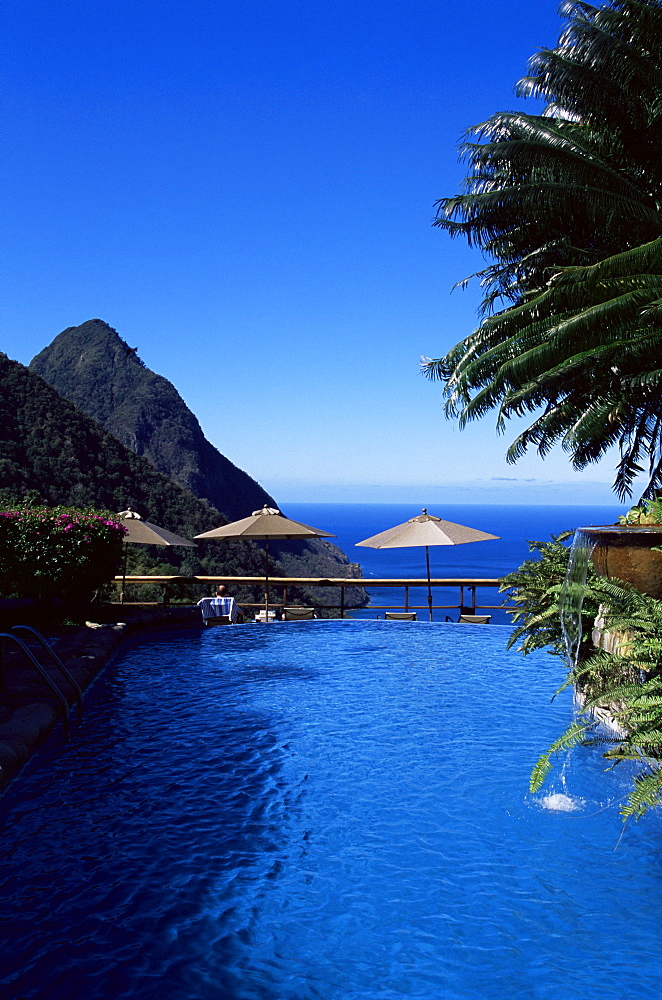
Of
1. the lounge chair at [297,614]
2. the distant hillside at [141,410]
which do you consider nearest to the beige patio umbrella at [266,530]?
the lounge chair at [297,614]

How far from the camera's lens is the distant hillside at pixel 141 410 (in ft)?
289

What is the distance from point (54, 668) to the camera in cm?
955

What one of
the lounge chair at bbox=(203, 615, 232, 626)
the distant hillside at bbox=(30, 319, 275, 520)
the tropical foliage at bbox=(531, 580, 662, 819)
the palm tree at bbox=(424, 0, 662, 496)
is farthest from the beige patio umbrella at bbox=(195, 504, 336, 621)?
the distant hillside at bbox=(30, 319, 275, 520)

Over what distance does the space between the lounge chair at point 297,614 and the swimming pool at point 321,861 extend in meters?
7.36

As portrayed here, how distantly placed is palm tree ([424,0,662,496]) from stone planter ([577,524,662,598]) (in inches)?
160

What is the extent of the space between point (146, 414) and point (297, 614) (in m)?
76.4

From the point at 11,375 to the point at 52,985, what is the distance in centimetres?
5333

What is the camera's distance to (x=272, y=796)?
6.36m

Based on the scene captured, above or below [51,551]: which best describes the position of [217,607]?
below

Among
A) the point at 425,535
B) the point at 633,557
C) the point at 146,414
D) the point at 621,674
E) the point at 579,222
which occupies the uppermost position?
the point at 146,414

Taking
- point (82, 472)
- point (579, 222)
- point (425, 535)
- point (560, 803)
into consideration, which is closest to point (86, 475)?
point (82, 472)

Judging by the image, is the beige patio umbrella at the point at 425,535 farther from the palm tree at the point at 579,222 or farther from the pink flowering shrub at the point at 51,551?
the pink flowering shrub at the point at 51,551

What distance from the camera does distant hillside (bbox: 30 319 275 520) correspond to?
289 feet

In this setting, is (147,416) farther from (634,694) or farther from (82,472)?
(634,694)
